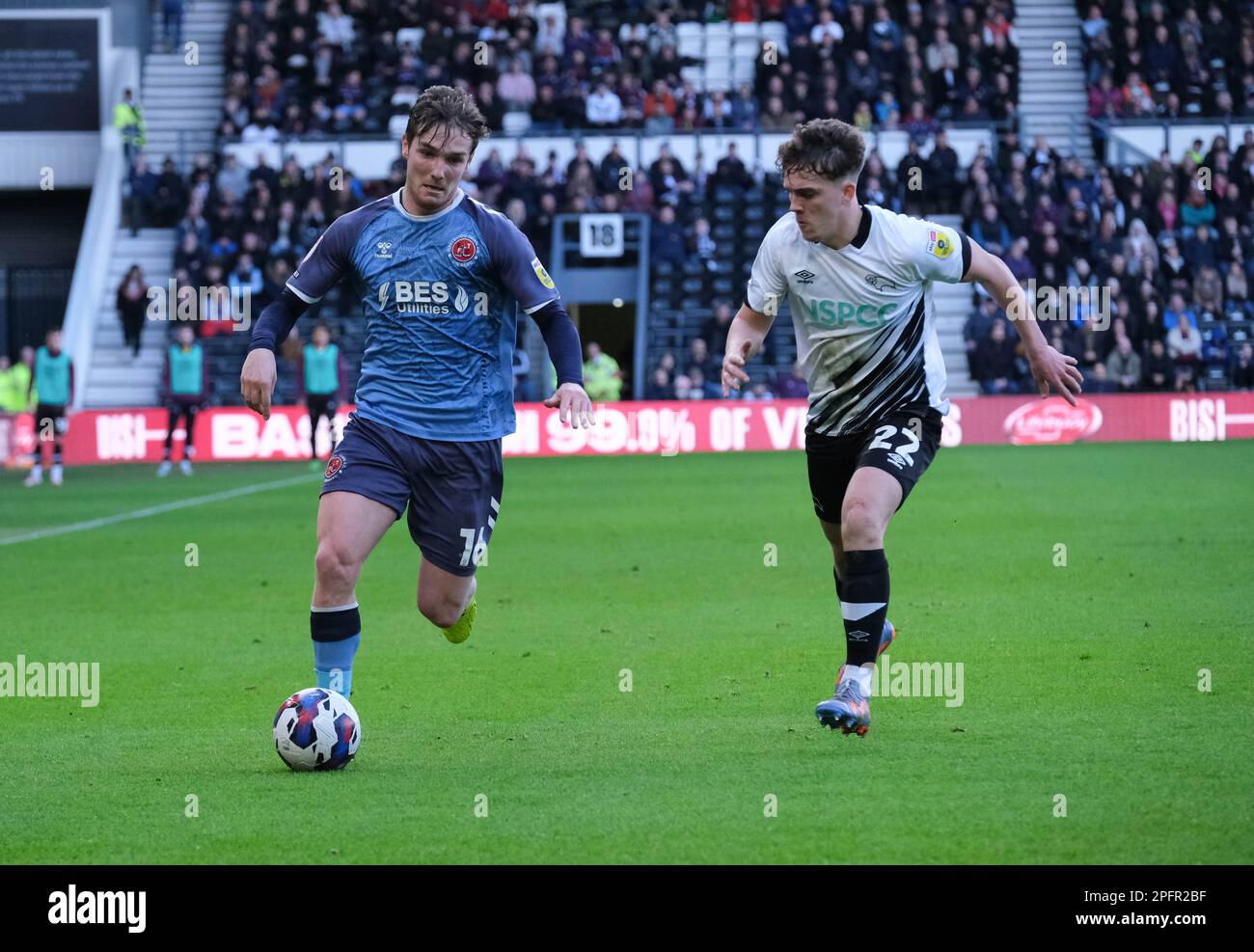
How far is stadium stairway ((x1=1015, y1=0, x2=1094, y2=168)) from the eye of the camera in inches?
1393

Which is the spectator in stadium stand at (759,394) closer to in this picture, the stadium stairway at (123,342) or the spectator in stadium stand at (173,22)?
the stadium stairway at (123,342)

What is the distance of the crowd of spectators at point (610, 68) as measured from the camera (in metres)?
33.7

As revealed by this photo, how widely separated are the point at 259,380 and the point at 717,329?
24428 millimetres

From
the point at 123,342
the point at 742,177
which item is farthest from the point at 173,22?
the point at 742,177

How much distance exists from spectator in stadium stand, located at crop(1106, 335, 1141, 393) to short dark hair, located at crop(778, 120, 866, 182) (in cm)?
2315

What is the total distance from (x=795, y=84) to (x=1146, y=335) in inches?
318

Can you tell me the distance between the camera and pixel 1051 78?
36.2m

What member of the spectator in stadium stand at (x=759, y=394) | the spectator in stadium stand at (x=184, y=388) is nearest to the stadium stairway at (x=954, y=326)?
the spectator in stadium stand at (x=759, y=394)

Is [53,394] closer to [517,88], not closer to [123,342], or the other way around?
[123,342]

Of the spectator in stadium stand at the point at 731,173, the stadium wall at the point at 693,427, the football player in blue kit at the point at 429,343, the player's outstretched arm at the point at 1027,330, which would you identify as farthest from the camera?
the spectator in stadium stand at the point at 731,173

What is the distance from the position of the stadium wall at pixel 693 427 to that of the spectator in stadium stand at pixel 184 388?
2.37 m

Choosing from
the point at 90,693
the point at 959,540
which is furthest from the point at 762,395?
the point at 90,693

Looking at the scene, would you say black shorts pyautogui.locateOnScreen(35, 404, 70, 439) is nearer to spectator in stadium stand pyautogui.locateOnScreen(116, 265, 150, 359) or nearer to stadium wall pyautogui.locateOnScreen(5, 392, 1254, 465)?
stadium wall pyautogui.locateOnScreen(5, 392, 1254, 465)

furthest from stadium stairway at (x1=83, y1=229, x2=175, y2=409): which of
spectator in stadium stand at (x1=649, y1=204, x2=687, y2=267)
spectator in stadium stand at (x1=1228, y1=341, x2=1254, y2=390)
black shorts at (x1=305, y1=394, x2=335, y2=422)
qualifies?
spectator in stadium stand at (x1=1228, y1=341, x2=1254, y2=390)
